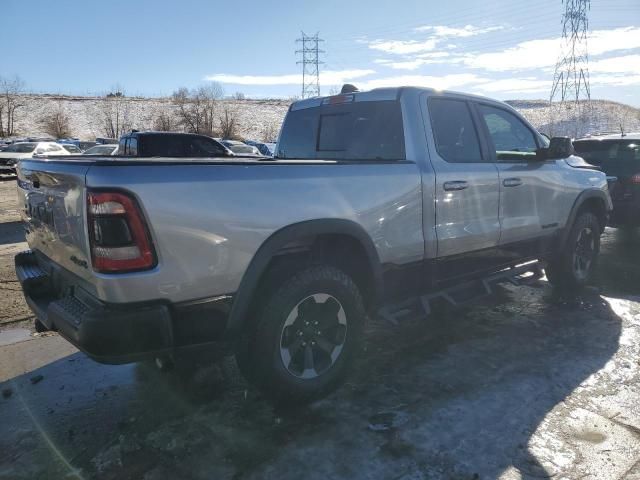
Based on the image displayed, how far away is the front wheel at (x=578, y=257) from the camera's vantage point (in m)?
5.20

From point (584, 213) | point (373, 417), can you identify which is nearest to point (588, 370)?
point (373, 417)

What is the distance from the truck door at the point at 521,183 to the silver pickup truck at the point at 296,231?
0.06 feet

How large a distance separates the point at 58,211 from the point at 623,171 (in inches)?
314

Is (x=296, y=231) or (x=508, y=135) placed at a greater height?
(x=508, y=135)

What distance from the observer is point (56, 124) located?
6062cm

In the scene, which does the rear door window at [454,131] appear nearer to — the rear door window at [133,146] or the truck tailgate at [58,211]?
the truck tailgate at [58,211]

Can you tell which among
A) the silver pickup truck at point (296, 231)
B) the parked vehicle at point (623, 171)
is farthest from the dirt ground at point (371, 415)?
the parked vehicle at point (623, 171)

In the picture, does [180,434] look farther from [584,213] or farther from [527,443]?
[584,213]

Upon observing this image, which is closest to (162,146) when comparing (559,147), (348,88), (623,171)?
(348,88)

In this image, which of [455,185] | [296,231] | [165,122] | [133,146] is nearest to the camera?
[296,231]

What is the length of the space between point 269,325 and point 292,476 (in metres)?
0.78

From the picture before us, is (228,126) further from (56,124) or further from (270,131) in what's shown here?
(56,124)

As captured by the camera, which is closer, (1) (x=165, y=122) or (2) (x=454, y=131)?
(2) (x=454, y=131)

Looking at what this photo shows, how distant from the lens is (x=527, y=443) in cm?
274
